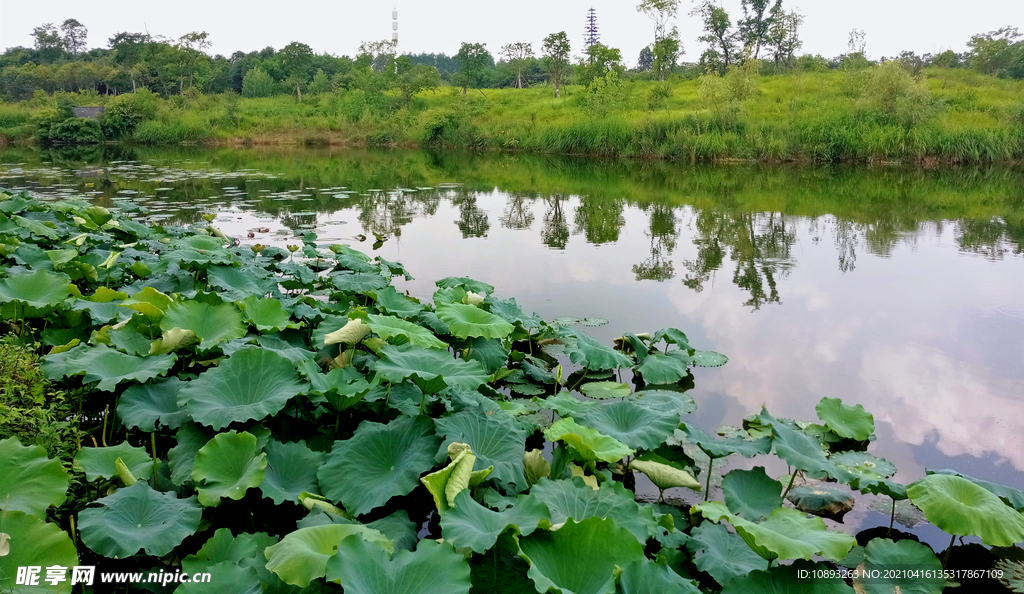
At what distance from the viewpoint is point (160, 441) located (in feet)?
7.41

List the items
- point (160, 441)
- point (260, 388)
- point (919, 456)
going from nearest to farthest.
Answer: point (260, 388)
point (160, 441)
point (919, 456)

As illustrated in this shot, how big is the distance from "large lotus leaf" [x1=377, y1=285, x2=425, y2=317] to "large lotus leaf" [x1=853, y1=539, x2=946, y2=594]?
208cm

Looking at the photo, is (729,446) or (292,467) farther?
(729,446)

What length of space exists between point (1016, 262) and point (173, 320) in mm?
6723

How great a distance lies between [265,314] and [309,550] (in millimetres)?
1550

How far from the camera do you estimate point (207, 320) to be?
2.54 metres

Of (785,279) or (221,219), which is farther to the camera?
(221,219)

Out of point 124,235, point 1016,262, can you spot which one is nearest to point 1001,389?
point 1016,262

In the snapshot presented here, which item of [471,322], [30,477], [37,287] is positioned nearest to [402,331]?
[471,322]

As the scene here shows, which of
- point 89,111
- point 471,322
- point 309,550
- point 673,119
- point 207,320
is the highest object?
point 89,111

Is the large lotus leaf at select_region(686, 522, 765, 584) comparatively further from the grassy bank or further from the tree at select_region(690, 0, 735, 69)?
the tree at select_region(690, 0, 735, 69)

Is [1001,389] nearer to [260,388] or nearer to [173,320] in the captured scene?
[260,388]

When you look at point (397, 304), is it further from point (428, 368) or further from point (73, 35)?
point (73, 35)

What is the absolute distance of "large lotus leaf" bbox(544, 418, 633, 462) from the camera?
192 cm
